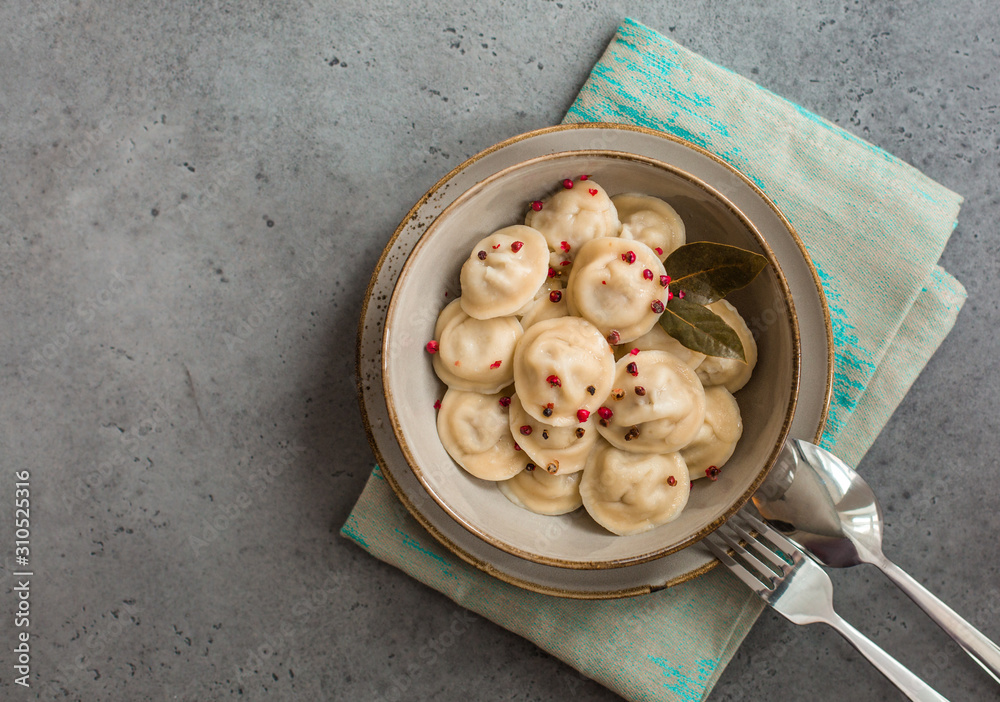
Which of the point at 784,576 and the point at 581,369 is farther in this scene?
the point at 784,576

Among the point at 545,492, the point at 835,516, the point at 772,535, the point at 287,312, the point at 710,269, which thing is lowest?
the point at 287,312

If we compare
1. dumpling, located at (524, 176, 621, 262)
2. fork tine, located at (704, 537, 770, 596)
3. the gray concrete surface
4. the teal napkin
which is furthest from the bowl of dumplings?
the gray concrete surface

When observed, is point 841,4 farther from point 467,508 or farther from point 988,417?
point 467,508

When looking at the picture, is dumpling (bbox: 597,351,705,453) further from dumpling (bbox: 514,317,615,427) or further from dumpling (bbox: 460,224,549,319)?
dumpling (bbox: 460,224,549,319)

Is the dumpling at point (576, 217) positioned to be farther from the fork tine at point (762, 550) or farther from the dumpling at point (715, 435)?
the fork tine at point (762, 550)

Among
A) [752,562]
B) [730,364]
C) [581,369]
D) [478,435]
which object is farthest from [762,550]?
[478,435]

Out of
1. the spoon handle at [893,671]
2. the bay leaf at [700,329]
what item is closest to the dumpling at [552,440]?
the bay leaf at [700,329]

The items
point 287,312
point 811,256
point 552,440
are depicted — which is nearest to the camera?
point 552,440

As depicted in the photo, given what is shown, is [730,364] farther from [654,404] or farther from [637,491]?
[637,491]
